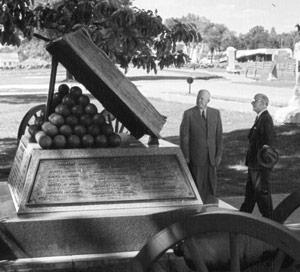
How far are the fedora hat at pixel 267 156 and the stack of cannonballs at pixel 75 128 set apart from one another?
1.62m

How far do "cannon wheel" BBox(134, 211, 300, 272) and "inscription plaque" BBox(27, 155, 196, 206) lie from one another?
247 centimetres

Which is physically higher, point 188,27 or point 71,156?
point 188,27

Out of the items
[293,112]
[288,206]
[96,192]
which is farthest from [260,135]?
[293,112]

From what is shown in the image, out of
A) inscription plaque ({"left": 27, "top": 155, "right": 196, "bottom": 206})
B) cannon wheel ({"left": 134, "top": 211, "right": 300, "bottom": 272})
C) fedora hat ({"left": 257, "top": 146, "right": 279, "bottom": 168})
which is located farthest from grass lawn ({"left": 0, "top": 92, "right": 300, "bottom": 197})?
cannon wheel ({"left": 134, "top": 211, "right": 300, "bottom": 272})

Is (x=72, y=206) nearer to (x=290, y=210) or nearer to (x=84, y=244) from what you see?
(x=84, y=244)

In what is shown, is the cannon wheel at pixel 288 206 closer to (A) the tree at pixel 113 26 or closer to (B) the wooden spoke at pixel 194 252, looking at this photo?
(B) the wooden spoke at pixel 194 252

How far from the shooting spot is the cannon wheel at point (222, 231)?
3.23m

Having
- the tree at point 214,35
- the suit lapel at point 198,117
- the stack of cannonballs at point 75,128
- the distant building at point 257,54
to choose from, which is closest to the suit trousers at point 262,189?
the suit lapel at point 198,117

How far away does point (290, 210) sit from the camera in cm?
426

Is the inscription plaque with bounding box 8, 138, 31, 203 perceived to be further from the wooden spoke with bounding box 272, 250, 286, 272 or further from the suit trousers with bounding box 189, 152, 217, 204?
the wooden spoke with bounding box 272, 250, 286, 272

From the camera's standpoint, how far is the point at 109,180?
5906 mm

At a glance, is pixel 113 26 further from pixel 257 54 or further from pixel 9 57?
pixel 9 57

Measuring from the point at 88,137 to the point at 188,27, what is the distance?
287 cm

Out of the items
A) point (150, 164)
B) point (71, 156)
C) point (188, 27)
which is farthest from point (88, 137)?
point (188, 27)
